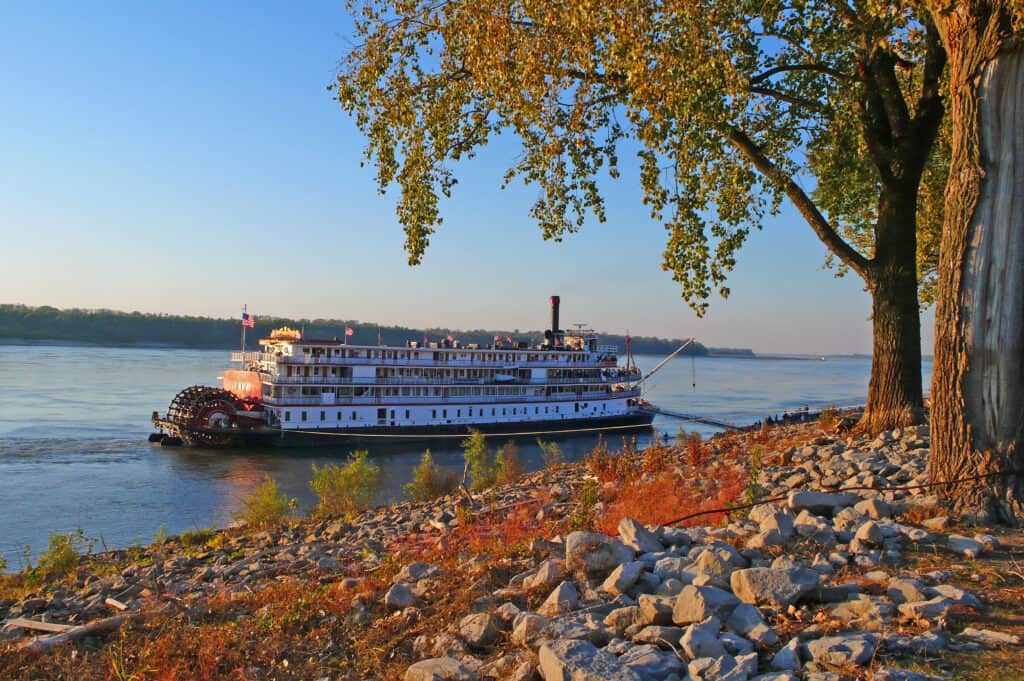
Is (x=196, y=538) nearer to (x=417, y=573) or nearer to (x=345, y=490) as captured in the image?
(x=345, y=490)

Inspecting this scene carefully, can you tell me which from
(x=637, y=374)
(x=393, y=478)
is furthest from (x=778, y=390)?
(x=393, y=478)

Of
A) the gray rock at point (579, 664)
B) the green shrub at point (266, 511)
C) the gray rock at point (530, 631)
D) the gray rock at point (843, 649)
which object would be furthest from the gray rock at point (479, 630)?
the green shrub at point (266, 511)

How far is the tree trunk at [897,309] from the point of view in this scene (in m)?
10.1

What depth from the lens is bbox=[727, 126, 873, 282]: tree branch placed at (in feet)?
33.6

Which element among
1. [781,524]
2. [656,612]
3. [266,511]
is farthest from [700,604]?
[266,511]

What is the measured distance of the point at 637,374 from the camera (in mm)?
51781

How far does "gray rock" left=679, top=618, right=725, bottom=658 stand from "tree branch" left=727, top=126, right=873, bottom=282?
7.97 meters

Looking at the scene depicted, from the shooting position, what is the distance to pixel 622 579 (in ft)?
15.2

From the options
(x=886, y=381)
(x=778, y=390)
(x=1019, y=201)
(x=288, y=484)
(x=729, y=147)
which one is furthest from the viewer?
(x=778, y=390)

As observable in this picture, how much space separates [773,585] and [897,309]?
7356 millimetres

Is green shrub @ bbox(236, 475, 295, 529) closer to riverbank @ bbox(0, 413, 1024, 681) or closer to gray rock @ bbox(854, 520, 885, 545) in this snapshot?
riverbank @ bbox(0, 413, 1024, 681)

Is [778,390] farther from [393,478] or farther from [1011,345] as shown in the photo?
[1011,345]

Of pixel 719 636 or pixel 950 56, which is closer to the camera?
pixel 719 636

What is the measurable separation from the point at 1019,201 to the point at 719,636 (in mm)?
4942
